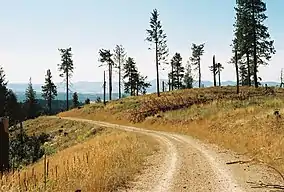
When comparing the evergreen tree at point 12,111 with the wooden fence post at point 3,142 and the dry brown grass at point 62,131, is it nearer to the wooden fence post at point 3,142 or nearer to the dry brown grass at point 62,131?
the dry brown grass at point 62,131

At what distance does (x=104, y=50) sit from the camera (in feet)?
306

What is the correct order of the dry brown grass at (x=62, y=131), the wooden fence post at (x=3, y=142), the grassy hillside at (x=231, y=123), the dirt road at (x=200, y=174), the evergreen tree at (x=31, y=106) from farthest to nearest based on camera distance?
1. the evergreen tree at (x=31, y=106)
2. the dry brown grass at (x=62, y=131)
3. the grassy hillside at (x=231, y=123)
4. the dirt road at (x=200, y=174)
5. the wooden fence post at (x=3, y=142)

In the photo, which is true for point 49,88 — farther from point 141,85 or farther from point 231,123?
point 231,123

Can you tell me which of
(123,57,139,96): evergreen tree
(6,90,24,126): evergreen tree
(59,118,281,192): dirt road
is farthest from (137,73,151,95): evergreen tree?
(59,118,281,192): dirt road

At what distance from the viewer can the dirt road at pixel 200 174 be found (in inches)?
417

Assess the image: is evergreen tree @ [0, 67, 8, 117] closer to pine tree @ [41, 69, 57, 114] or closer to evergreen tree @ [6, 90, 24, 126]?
evergreen tree @ [6, 90, 24, 126]

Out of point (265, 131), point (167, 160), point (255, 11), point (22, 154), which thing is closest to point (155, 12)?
point (255, 11)

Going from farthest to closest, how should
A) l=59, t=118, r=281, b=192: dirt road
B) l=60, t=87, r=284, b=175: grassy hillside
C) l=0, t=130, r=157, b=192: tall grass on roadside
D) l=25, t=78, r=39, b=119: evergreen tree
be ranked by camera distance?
l=25, t=78, r=39, b=119: evergreen tree
l=60, t=87, r=284, b=175: grassy hillside
l=59, t=118, r=281, b=192: dirt road
l=0, t=130, r=157, b=192: tall grass on roadside


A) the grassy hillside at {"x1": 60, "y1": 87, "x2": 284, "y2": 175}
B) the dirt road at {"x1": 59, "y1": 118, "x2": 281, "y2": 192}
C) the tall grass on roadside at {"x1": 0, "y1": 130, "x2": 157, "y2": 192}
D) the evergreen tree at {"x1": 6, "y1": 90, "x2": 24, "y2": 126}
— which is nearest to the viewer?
the tall grass on roadside at {"x1": 0, "y1": 130, "x2": 157, "y2": 192}

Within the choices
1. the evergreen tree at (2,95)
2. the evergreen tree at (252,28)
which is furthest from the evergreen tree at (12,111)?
the evergreen tree at (252,28)

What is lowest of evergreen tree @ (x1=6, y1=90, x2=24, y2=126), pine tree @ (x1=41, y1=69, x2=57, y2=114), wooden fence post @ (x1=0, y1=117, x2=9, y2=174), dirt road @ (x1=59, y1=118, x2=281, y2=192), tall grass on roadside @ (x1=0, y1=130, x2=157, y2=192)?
dirt road @ (x1=59, y1=118, x2=281, y2=192)

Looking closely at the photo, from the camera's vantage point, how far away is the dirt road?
10.6 metres

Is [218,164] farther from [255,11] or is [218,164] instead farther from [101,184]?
[255,11]

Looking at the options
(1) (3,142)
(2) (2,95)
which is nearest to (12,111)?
(2) (2,95)
